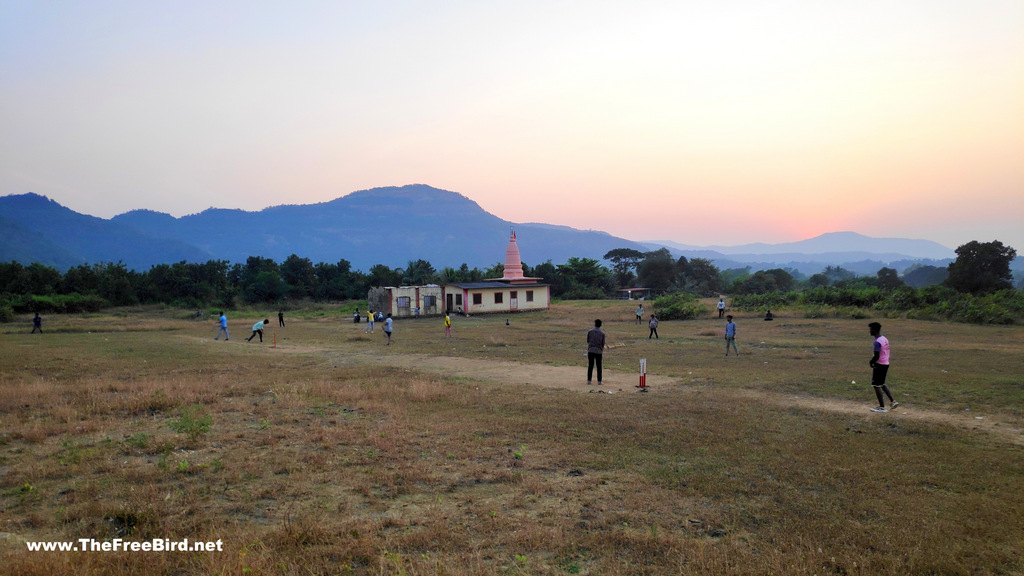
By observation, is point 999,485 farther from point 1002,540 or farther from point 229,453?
point 229,453

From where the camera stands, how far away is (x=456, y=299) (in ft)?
170

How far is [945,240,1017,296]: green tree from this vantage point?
54.7m

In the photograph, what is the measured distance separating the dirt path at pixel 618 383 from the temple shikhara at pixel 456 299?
2645cm

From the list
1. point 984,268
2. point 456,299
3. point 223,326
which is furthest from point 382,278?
point 984,268

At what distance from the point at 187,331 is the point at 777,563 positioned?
134 ft

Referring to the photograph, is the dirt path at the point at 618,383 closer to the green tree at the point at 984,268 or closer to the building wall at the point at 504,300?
the building wall at the point at 504,300

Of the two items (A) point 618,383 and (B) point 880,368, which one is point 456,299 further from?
(B) point 880,368

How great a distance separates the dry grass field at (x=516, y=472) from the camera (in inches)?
198

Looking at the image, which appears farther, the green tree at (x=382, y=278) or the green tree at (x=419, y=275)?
the green tree at (x=382, y=278)

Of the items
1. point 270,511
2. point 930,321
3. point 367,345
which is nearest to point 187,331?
point 367,345

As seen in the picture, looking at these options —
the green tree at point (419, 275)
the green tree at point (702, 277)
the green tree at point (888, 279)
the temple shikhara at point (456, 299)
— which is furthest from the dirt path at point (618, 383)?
the green tree at point (888, 279)

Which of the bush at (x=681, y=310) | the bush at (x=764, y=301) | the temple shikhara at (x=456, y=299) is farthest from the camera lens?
the temple shikhara at (x=456, y=299)

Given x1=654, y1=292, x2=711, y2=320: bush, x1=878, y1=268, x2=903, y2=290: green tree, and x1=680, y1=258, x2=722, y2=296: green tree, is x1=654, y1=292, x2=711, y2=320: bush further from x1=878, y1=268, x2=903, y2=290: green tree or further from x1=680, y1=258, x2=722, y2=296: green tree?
x1=878, y1=268, x2=903, y2=290: green tree

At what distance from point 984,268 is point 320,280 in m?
Answer: 81.3
